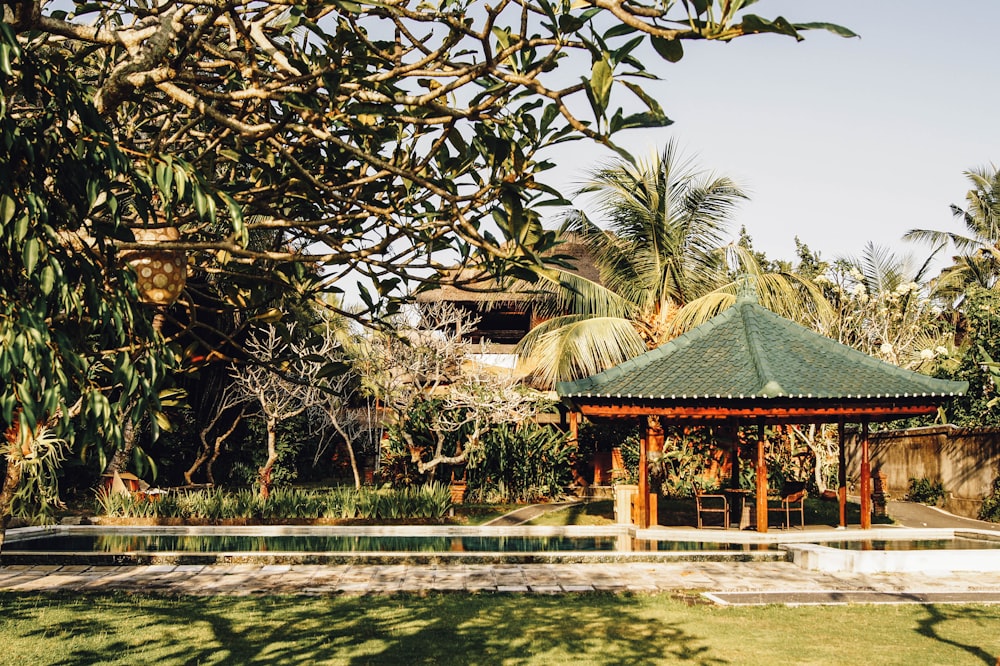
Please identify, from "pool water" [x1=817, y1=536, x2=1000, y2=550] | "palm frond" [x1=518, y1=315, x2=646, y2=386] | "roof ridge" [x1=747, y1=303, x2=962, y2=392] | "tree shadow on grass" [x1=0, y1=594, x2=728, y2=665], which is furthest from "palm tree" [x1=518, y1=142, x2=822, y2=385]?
"tree shadow on grass" [x1=0, y1=594, x2=728, y2=665]

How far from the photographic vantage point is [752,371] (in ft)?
54.6

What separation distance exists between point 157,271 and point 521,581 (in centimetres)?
832

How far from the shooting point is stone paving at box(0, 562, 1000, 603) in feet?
35.4

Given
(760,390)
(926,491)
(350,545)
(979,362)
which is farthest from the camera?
(926,491)

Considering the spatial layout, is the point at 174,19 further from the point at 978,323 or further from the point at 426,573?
the point at 978,323

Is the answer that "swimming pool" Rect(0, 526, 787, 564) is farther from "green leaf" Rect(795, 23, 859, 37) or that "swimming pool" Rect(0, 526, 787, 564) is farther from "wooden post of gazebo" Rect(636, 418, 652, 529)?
"green leaf" Rect(795, 23, 859, 37)

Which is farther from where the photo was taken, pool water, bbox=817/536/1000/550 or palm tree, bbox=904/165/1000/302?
palm tree, bbox=904/165/1000/302

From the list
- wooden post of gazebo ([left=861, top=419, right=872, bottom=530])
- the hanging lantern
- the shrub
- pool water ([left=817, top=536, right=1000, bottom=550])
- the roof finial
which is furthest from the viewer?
the shrub

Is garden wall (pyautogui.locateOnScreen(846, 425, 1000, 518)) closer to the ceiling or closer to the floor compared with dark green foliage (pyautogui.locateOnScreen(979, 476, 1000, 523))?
closer to the ceiling

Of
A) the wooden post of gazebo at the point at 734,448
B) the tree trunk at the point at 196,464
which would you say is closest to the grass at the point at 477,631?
the wooden post of gazebo at the point at 734,448

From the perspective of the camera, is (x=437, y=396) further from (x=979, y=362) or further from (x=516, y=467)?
(x=979, y=362)

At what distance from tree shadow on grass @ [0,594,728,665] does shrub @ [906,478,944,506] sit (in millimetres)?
14198

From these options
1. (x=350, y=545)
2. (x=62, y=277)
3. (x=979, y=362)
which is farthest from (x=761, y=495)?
(x=62, y=277)

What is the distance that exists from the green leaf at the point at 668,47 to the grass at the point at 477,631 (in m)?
5.52
